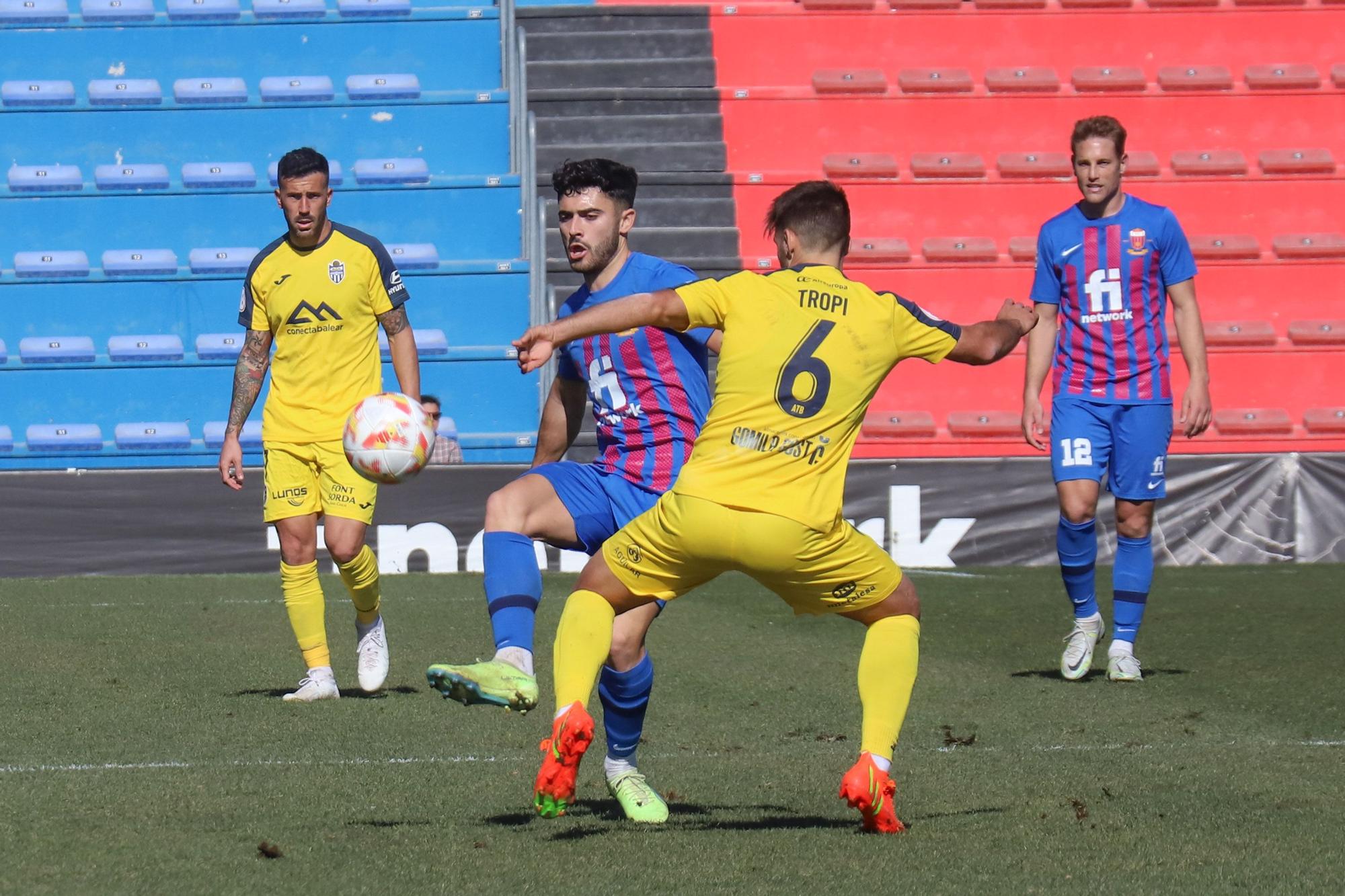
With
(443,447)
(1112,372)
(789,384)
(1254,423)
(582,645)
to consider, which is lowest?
(1254,423)

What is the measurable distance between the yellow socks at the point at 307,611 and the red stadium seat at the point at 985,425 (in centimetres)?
901

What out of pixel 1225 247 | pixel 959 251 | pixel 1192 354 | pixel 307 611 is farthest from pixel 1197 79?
pixel 307 611

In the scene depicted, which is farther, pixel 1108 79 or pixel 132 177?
pixel 1108 79

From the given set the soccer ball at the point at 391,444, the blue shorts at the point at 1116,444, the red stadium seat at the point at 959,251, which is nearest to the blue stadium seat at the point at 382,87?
the red stadium seat at the point at 959,251

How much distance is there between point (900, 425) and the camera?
1524 cm

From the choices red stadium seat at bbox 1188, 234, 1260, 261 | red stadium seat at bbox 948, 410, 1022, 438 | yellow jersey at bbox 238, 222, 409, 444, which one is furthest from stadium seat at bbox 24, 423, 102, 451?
red stadium seat at bbox 1188, 234, 1260, 261

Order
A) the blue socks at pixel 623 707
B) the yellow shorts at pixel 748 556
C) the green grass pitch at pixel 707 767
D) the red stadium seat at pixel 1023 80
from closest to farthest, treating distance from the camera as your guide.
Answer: the green grass pitch at pixel 707 767
the yellow shorts at pixel 748 556
the blue socks at pixel 623 707
the red stadium seat at pixel 1023 80

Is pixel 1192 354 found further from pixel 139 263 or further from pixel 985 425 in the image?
pixel 139 263

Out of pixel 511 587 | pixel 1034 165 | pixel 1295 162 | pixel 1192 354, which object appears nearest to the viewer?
pixel 511 587

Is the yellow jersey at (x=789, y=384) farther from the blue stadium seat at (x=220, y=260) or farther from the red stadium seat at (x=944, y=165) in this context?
the red stadium seat at (x=944, y=165)

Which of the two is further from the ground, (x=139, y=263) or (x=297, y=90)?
(x=297, y=90)

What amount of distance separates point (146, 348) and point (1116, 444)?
10.2m

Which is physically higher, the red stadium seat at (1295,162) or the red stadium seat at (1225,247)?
the red stadium seat at (1295,162)

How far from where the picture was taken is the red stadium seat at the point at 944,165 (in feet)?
54.4
